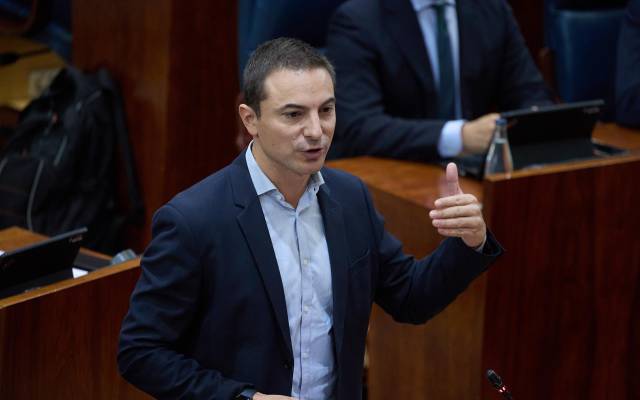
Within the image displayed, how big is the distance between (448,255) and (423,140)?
819mm

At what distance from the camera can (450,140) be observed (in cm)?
227

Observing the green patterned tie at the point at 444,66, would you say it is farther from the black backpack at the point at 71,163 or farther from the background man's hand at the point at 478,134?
the black backpack at the point at 71,163

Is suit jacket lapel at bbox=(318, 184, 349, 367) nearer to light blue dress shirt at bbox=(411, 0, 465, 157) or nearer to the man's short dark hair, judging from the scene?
the man's short dark hair

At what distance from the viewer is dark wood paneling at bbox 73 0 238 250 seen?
9.19 ft

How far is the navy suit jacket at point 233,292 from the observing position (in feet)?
4.52

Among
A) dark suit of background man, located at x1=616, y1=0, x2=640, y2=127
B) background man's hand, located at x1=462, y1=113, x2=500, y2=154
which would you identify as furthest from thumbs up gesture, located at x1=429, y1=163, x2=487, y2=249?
dark suit of background man, located at x1=616, y1=0, x2=640, y2=127

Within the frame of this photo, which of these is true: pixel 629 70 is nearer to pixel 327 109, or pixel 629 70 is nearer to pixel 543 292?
pixel 543 292

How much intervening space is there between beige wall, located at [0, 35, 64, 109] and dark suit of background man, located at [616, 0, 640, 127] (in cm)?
175

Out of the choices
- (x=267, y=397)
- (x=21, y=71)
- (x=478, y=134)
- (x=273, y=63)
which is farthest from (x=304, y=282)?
(x=21, y=71)

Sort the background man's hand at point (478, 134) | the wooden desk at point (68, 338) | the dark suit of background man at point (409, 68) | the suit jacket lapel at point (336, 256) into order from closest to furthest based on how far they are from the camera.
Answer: the suit jacket lapel at point (336, 256) < the wooden desk at point (68, 338) < the background man's hand at point (478, 134) < the dark suit of background man at point (409, 68)

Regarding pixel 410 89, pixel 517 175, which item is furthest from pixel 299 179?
pixel 410 89

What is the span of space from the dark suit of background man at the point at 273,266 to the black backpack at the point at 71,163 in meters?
1.35

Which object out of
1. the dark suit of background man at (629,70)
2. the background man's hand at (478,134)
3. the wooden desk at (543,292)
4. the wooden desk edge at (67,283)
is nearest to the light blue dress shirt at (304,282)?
the wooden desk edge at (67,283)

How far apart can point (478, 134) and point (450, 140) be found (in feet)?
0.29
